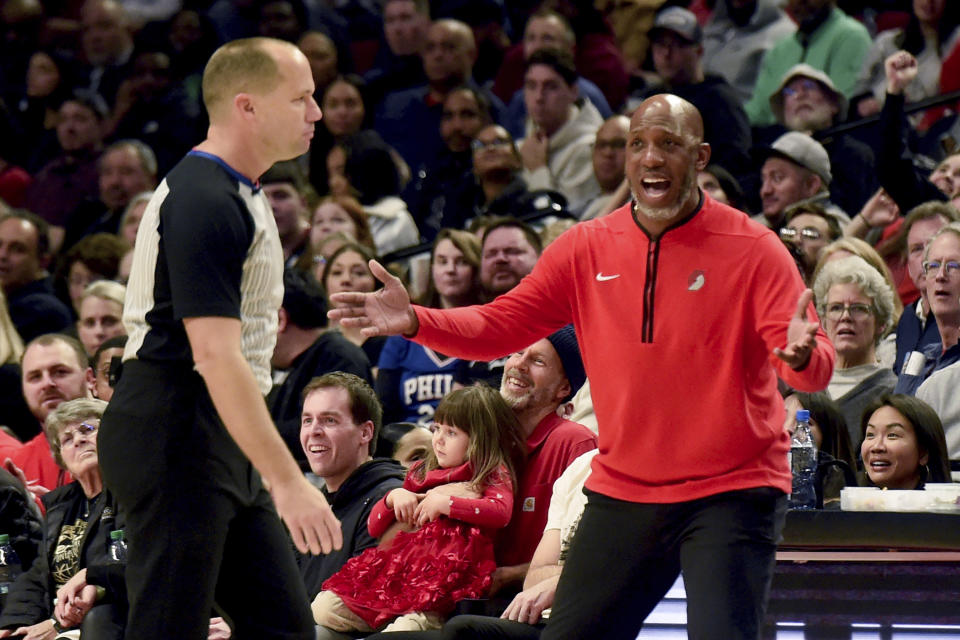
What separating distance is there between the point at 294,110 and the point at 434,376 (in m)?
3.76

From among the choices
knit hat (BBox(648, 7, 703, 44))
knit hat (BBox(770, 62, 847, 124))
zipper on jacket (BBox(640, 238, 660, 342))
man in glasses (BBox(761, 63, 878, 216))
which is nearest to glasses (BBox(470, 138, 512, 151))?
knit hat (BBox(648, 7, 703, 44))

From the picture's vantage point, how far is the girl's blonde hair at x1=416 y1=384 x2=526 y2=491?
5.23 m

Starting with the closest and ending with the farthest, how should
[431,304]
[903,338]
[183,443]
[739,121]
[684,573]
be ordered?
1. [183,443]
2. [684,573]
3. [903,338]
4. [431,304]
5. [739,121]

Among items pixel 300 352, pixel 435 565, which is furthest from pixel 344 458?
pixel 300 352

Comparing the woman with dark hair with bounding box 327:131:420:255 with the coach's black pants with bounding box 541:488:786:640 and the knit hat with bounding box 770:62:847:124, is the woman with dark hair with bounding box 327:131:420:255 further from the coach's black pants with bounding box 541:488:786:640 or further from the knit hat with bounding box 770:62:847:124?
the coach's black pants with bounding box 541:488:786:640

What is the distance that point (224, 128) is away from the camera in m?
3.27

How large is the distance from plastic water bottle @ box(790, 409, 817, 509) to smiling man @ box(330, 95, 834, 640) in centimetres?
149

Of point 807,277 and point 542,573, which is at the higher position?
point 807,277

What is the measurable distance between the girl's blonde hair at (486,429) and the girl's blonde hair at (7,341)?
3261 millimetres

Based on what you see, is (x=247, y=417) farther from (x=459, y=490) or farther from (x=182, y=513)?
(x=459, y=490)

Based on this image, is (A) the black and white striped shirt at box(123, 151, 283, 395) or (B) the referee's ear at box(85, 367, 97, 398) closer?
(A) the black and white striped shirt at box(123, 151, 283, 395)

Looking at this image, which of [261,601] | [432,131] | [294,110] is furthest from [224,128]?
[432,131]

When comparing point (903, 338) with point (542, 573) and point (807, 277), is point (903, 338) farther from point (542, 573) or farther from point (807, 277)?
point (542, 573)

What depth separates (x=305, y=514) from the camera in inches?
121
